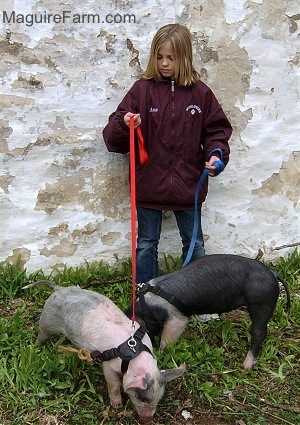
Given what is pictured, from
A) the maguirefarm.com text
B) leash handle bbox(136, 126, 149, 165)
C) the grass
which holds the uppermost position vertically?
the maguirefarm.com text

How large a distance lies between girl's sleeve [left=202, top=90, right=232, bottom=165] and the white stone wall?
0.27 m

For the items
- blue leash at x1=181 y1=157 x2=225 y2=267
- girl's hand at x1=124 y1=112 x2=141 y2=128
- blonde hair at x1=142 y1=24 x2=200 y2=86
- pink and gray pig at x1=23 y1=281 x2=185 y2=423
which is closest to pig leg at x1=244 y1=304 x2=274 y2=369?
blue leash at x1=181 y1=157 x2=225 y2=267

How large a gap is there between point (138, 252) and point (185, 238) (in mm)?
379

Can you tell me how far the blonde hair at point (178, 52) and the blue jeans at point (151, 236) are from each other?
0.98 m

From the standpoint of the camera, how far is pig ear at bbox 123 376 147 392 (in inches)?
140

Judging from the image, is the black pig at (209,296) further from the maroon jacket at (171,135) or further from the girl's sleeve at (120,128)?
the girl's sleeve at (120,128)

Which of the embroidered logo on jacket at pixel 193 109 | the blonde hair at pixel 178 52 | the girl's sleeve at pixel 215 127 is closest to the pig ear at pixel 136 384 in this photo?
the girl's sleeve at pixel 215 127

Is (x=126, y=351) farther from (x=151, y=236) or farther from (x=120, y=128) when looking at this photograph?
(x=120, y=128)

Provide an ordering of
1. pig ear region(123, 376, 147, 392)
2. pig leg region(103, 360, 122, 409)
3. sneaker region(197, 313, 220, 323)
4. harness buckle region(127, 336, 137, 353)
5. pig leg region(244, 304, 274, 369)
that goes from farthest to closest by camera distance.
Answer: sneaker region(197, 313, 220, 323), pig leg region(244, 304, 274, 369), pig leg region(103, 360, 122, 409), harness buckle region(127, 336, 137, 353), pig ear region(123, 376, 147, 392)

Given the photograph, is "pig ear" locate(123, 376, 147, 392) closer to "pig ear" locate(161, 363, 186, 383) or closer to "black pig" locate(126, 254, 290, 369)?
"pig ear" locate(161, 363, 186, 383)

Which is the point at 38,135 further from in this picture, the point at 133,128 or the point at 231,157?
the point at 231,157

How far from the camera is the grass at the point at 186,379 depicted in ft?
12.7

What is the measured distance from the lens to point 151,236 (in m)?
5.04

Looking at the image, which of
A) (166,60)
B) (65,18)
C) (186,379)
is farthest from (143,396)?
(65,18)
